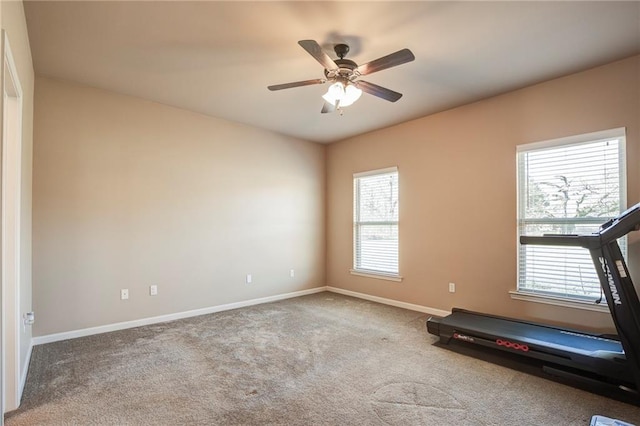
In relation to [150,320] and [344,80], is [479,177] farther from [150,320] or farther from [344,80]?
[150,320]

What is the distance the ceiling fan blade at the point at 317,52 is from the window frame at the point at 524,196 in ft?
7.99

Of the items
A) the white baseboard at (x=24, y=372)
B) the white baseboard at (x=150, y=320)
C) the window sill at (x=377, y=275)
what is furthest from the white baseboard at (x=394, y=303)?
the white baseboard at (x=24, y=372)

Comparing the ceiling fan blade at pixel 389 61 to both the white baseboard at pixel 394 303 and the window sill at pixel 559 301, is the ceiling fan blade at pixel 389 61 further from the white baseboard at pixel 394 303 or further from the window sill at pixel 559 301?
the white baseboard at pixel 394 303

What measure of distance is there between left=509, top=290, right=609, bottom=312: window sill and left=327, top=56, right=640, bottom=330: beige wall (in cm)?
5

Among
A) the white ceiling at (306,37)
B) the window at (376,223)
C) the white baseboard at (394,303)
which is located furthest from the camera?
the window at (376,223)

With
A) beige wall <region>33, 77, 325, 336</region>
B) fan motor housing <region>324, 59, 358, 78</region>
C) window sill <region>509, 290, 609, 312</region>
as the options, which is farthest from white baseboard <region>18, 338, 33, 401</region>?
window sill <region>509, 290, 609, 312</region>

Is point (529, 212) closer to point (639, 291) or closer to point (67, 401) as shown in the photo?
point (639, 291)

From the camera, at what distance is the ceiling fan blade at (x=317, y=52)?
208cm

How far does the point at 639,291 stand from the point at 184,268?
4.84 metres

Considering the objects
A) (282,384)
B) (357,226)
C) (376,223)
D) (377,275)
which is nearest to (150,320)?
(282,384)

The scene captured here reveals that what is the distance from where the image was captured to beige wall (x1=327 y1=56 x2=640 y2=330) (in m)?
3.04

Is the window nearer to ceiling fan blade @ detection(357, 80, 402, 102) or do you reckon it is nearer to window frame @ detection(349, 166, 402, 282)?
window frame @ detection(349, 166, 402, 282)

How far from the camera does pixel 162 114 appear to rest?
4.07 m

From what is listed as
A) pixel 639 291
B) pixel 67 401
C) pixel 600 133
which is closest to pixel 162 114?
pixel 67 401
